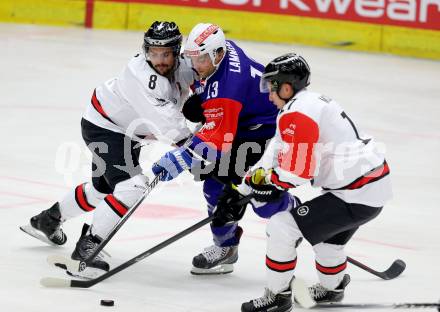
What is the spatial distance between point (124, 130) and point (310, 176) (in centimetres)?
139

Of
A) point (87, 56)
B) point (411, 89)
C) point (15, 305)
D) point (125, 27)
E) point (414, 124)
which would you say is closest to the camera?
point (15, 305)

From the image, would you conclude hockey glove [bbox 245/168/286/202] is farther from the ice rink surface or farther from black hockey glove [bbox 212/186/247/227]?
the ice rink surface

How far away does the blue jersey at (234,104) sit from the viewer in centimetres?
521

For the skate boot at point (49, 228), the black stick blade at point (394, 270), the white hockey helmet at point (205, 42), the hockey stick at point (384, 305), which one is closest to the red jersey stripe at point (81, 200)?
the skate boot at point (49, 228)

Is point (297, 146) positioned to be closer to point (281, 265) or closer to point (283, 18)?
point (281, 265)

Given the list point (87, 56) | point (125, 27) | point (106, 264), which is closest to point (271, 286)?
point (106, 264)

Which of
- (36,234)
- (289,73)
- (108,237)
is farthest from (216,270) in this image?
(289,73)

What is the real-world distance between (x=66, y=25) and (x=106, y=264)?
881 cm

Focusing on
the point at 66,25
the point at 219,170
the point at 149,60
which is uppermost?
the point at 149,60

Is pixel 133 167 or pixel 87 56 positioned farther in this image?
pixel 87 56

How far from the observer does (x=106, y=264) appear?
5.33 metres

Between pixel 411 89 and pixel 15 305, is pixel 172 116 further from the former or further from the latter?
pixel 411 89

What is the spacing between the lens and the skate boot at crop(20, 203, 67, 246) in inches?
228

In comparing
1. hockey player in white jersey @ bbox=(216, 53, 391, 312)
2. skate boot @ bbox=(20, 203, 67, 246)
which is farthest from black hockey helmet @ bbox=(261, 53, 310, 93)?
skate boot @ bbox=(20, 203, 67, 246)
